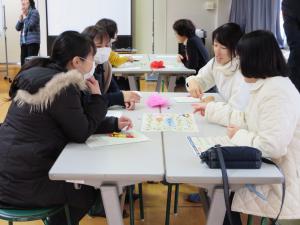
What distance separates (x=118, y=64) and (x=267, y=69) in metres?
2.56

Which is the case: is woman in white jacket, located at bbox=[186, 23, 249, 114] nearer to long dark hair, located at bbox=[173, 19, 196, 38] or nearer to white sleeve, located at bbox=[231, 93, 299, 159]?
white sleeve, located at bbox=[231, 93, 299, 159]

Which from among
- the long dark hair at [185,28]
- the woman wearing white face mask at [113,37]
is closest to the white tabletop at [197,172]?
the woman wearing white face mask at [113,37]

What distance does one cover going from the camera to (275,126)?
152cm

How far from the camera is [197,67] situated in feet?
13.8

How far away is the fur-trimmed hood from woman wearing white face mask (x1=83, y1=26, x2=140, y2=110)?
1.76 ft

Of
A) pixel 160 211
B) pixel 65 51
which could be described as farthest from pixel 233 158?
pixel 160 211

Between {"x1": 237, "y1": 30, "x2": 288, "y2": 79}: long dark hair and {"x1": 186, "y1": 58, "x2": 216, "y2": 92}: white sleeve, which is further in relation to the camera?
{"x1": 186, "y1": 58, "x2": 216, "y2": 92}: white sleeve

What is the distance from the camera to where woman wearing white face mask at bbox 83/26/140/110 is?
2.36m

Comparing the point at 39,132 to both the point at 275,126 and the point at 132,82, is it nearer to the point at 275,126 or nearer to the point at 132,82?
the point at 275,126

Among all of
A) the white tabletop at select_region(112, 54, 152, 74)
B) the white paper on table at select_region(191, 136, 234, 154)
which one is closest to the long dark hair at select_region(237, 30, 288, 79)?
the white paper on table at select_region(191, 136, 234, 154)

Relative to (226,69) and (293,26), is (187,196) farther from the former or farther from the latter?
(293,26)

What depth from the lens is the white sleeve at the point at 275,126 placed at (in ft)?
4.97

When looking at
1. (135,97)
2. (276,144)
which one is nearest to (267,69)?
(276,144)

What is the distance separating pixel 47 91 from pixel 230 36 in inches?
49.2
